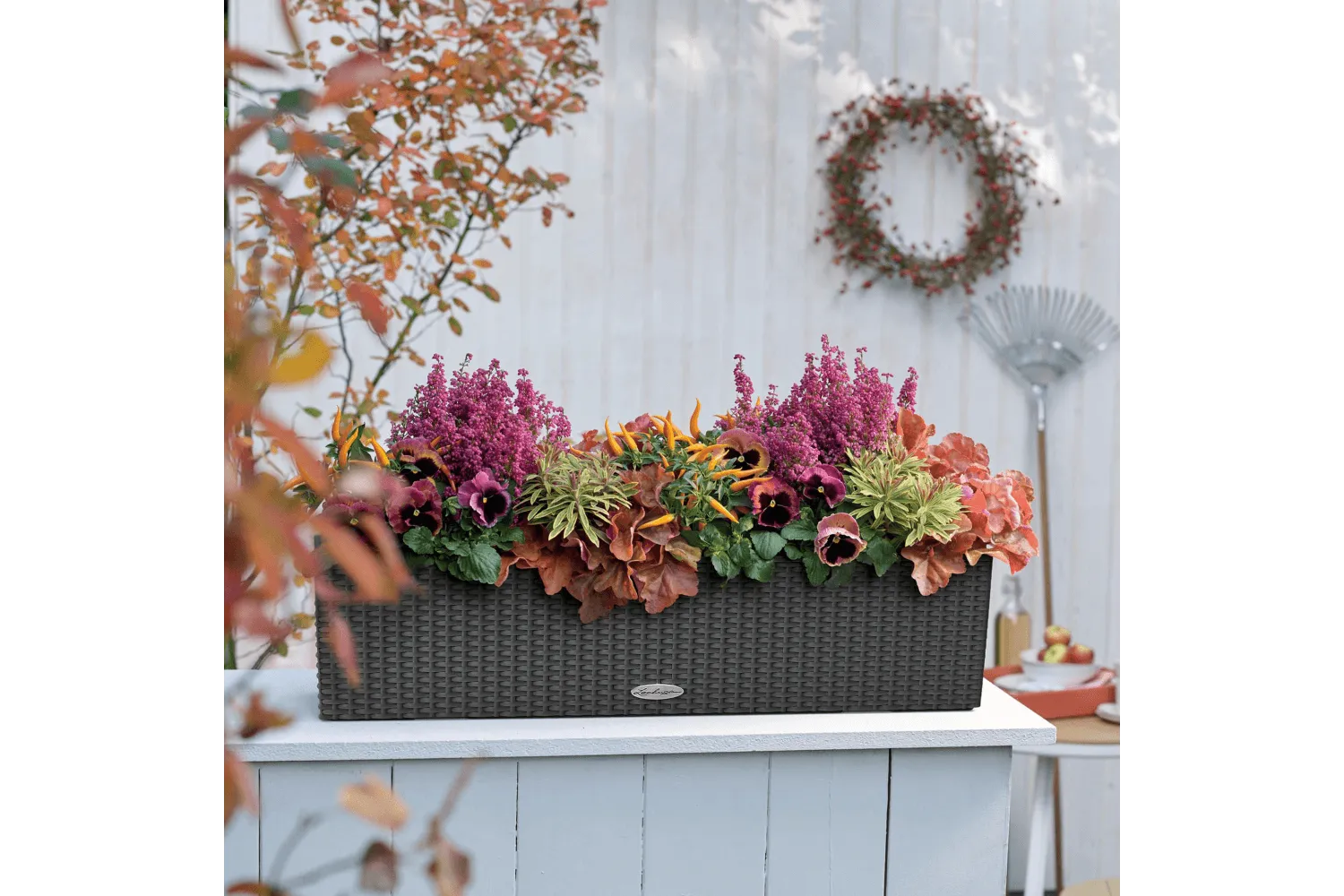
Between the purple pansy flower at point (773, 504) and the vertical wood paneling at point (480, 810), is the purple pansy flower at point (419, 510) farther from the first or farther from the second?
the purple pansy flower at point (773, 504)

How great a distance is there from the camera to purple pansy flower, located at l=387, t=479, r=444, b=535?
121cm

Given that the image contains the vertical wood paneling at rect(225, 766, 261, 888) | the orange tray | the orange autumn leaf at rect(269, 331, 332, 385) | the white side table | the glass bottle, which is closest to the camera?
the orange autumn leaf at rect(269, 331, 332, 385)

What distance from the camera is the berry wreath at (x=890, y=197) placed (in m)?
3.17

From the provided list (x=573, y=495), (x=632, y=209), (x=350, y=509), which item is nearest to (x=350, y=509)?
(x=350, y=509)

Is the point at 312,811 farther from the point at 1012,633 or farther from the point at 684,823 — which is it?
the point at 1012,633

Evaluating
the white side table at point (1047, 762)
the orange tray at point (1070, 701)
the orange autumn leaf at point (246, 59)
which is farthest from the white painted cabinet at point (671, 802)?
the orange tray at point (1070, 701)

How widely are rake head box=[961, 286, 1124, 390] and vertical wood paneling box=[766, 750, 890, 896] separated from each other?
7.13ft

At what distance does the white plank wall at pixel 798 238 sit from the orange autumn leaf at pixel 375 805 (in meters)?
2.80

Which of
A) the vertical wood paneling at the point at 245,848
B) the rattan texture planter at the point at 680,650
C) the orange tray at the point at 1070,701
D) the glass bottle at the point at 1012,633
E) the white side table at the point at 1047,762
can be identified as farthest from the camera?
the glass bottle at the point at 1012,633

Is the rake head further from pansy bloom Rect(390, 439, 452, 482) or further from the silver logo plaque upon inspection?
pansy bloom Rect(390, 439, 452, 482)

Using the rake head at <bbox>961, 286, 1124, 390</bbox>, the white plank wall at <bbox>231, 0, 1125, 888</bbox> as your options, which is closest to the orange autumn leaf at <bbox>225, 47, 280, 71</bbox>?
the white plank wall at <bbox>231, 0, 1125, 888</bbox>
